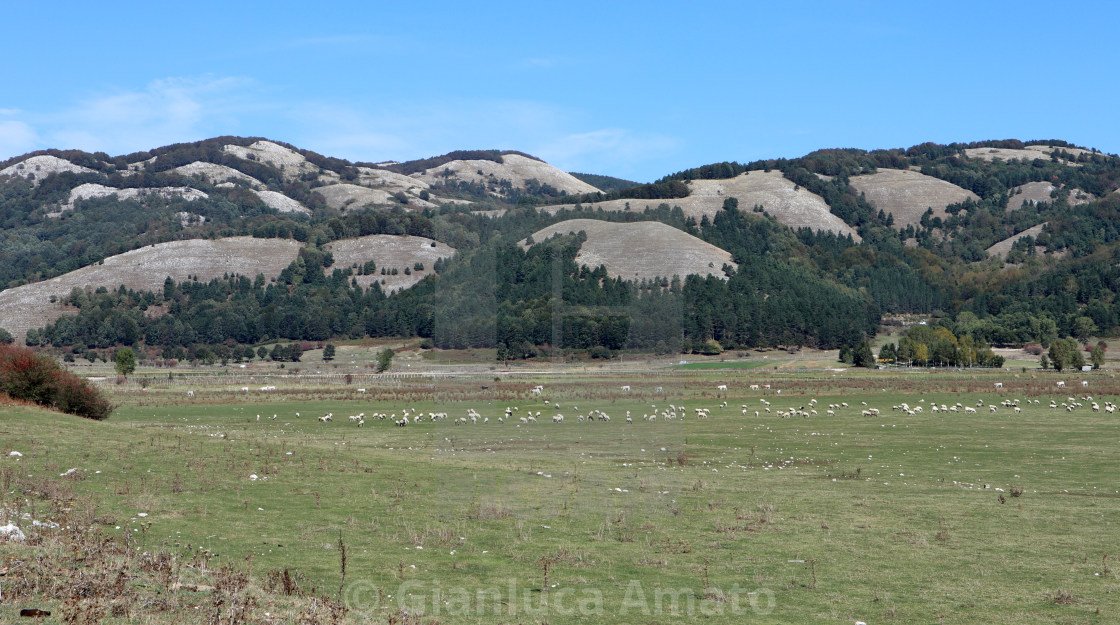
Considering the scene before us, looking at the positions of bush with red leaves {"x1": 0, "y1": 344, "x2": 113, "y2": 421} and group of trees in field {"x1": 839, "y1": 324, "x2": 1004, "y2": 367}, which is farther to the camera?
group of trees in field {"x1": 839, "y1": 324, "x2": 1004, "y2": 367}

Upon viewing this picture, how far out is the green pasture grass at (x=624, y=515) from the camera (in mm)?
14914

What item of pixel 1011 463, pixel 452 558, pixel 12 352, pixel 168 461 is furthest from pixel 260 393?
pixel 452 558

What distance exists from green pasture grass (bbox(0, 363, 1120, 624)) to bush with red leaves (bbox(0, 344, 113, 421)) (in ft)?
19.4

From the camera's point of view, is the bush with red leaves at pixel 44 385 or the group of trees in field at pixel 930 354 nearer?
the bush with red leaves at pixel 44 385

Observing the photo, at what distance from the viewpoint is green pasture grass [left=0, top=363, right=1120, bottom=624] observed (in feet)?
48.9

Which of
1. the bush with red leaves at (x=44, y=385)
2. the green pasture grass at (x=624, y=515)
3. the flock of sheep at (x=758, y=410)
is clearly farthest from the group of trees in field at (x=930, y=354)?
the bush with red leaves at (x=44, y=385)

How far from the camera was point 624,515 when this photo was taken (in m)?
21.7

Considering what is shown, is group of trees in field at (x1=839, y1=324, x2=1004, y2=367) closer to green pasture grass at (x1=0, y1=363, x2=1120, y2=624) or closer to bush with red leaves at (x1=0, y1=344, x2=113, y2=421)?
green pasture grass at (x1=0, y1=363, x2=1120, y2=624)

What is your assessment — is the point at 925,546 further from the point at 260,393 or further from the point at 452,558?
the point at 260,393

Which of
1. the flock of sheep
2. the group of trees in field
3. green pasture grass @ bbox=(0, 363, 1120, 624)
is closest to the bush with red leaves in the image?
green pasture grass @ bbox=(0, 363, 1120, 624)

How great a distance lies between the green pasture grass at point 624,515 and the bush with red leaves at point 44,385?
5924 millimetres

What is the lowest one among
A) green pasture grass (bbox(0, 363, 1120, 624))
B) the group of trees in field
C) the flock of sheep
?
the flock of sheep

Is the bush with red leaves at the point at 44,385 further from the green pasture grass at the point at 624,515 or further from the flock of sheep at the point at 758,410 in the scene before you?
the flock of sheep at the point at 758,410

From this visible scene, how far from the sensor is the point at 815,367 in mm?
135750
